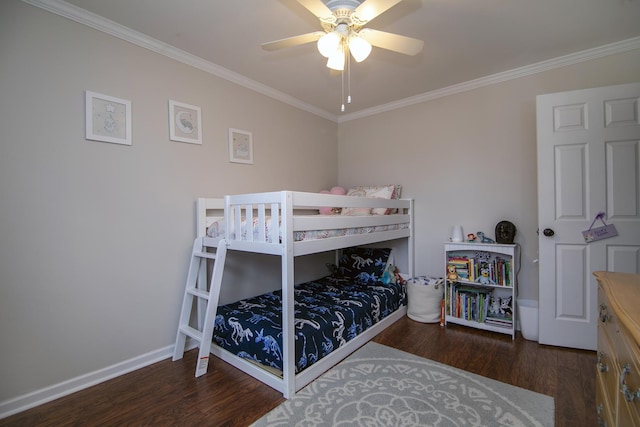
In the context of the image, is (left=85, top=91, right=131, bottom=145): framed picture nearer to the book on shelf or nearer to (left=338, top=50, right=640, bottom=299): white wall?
(left=338, top=50, right=640, bottom=299): white wall

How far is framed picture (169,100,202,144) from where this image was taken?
7.66 feet

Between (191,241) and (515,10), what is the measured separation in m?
2.86

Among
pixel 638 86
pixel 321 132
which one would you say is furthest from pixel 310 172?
pixel 638 86

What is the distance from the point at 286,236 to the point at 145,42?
1832 millimetres

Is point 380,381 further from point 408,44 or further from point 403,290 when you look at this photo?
point 408,44

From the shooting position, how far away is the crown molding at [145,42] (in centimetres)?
182

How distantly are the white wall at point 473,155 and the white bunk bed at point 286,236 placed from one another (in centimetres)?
89

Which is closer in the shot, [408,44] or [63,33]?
[408,44]

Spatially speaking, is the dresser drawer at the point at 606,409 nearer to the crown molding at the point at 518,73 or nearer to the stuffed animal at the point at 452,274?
the stuffed animal at the point at 452,274

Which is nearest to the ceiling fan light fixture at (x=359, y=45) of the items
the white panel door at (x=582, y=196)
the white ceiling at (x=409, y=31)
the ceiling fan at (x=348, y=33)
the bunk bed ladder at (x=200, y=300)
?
the ceiling fan at (x=348, y=33)

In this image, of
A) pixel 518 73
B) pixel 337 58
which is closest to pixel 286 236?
pixel 337 58

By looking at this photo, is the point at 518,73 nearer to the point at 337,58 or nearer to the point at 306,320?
the point at 337,58

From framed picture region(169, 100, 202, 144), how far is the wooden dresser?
268 cm

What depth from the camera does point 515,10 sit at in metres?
1.91
